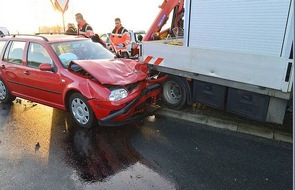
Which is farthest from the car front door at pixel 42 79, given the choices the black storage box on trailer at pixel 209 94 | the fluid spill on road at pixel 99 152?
the black storage box on trailer at pixel 209 94

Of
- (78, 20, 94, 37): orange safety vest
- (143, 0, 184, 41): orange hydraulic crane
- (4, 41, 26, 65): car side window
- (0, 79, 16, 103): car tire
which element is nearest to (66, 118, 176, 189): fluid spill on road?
(4, 41, 26, 65): car side window

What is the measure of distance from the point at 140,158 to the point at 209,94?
198 centimetres

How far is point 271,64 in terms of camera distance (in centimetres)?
384

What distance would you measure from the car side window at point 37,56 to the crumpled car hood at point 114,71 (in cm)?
85

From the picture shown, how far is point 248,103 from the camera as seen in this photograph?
4.39 meters

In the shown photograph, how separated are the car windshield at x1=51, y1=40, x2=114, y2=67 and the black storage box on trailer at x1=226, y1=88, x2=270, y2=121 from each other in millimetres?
2601

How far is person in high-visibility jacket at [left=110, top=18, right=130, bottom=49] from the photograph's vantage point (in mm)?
9328

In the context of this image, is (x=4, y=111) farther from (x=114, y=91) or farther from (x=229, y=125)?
(x=229, y=125)

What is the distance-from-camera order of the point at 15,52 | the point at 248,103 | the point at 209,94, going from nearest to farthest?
the point at 248,103 → the point at 209,94 → the point at 15,52

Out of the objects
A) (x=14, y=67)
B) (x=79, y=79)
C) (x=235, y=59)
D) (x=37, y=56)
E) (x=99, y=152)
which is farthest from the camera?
(x=14, y=67)

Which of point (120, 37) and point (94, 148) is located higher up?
point (120, 37)

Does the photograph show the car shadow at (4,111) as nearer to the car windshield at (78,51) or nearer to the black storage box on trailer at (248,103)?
the car windshield at (78,51)

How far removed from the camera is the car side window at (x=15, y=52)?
5621 millimetres

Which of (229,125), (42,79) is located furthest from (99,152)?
(229,125)
